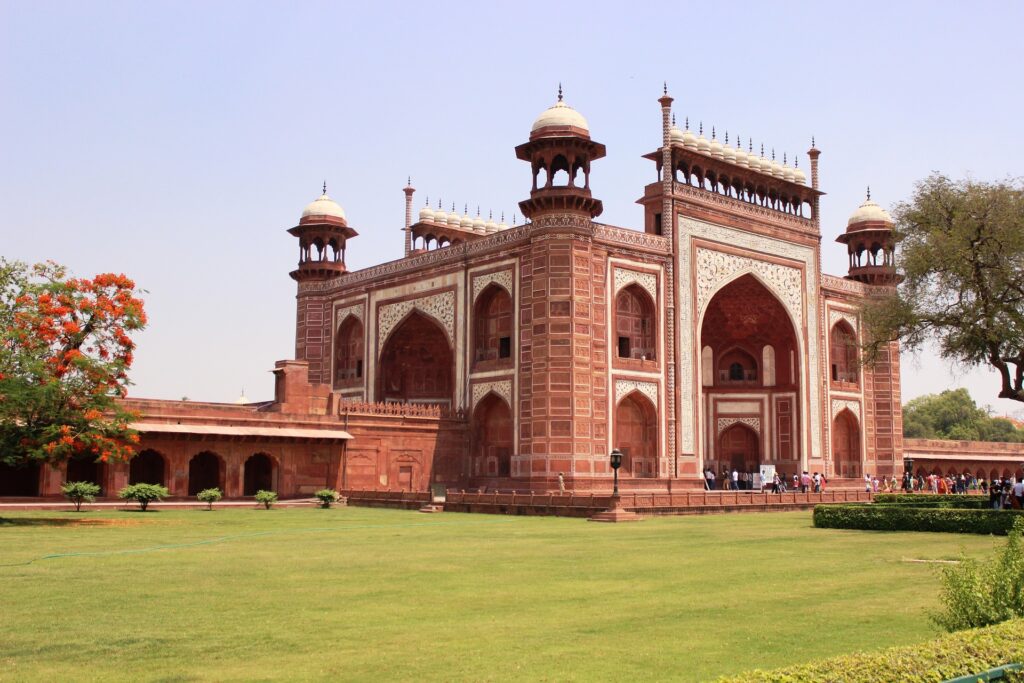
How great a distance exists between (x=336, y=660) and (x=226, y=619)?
5.74 feet

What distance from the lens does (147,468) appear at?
26.0 metres

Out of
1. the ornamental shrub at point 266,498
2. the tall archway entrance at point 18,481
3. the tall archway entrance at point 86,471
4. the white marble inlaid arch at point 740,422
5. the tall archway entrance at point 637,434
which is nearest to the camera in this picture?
the ornamental shrub at point 266,498

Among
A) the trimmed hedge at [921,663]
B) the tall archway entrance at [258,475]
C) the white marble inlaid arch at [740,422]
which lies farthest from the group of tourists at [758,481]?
the trimmed hedge at [921,663]

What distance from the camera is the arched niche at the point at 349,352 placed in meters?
36.8

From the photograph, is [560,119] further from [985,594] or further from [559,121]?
[985,594]

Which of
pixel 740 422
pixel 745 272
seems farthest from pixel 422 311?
pixel 740 422

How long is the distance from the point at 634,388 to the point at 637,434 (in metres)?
1.47

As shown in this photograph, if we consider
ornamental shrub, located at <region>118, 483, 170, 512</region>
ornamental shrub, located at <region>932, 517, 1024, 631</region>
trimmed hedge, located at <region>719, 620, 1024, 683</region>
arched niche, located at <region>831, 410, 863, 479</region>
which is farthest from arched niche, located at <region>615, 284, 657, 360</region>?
trimmed hedge, located at <region>719, 620, 1024, 683</region>

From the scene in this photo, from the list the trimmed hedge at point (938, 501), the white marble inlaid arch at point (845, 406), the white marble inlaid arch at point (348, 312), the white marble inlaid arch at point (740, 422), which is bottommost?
the trimmed hedge at point (938, 501)

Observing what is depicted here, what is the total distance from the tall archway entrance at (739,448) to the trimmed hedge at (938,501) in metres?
12.8

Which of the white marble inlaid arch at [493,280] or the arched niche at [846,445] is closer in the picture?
the white marble inlaid arch at [493,280]

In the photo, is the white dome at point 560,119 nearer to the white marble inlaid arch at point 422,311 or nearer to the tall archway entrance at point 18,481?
the white marble inlaid arch at point 422,311

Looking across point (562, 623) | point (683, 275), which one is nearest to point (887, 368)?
point (683, 275)

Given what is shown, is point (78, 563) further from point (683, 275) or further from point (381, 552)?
point (683, 275)
